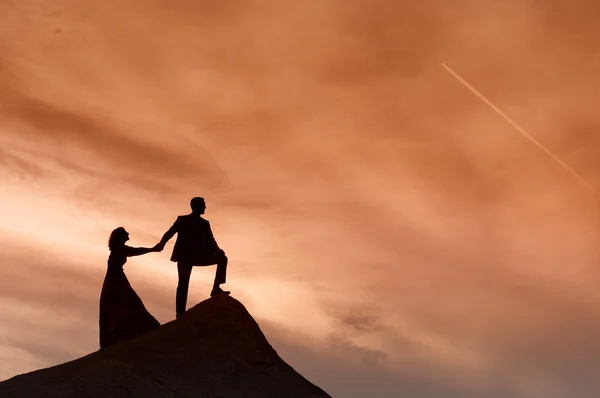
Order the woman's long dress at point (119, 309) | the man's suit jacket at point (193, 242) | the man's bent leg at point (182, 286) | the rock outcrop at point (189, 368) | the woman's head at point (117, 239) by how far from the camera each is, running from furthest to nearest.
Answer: the man's bent leg at point (182, 286) → the man's suit jacket at point (193, 242) → the woman's head at point (117, 239) → the woman's long dress at point (119, 309) → the rock outcrop at point (189, 368)

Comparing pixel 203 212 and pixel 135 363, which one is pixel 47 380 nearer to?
pixel 135 363

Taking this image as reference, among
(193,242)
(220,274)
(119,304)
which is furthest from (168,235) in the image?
(119,304)

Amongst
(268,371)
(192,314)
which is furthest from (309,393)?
(192,314)

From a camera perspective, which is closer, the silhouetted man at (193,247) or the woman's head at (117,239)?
the woman's head at (117,239)

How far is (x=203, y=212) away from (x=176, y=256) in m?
1.23

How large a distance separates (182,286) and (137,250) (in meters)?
1.38

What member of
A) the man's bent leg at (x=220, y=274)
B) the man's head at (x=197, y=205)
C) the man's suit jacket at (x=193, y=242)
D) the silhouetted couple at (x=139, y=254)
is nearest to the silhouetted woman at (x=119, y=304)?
the silhouetted couple at (x=139, y=254)

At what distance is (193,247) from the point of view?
17875mm

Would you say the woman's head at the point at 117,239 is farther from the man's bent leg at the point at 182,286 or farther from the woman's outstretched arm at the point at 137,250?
the man's bent leg at the point at 182,286

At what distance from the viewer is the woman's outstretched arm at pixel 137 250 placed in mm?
17750

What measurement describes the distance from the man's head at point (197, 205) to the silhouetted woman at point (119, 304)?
1.30 metres

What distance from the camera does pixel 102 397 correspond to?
14.8 meters

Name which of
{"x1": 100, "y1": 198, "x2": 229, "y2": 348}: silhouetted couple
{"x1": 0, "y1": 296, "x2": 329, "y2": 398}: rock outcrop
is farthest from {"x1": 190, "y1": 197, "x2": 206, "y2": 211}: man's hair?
{"x1": 0, "y1": 296, "x2": 329, "y2": 398}: rock outcrop

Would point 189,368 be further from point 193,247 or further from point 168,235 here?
point 168,235
